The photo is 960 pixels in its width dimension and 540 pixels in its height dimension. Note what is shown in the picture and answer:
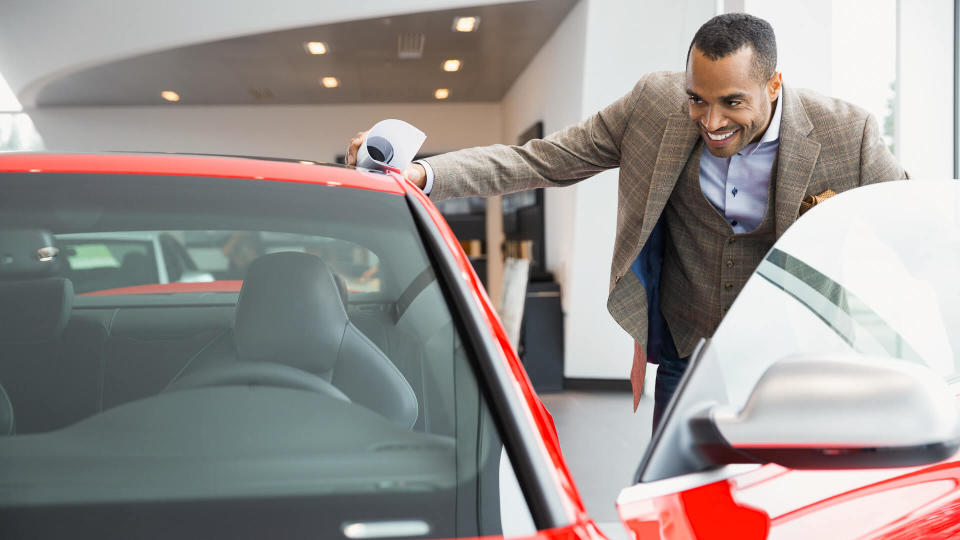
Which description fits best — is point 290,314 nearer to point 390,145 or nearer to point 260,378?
point 260,378

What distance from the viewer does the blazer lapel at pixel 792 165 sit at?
1.41m

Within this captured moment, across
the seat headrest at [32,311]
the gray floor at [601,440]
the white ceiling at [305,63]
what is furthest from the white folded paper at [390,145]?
the white ceiling at [305,63]

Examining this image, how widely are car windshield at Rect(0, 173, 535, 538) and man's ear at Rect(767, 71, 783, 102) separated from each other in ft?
2.76

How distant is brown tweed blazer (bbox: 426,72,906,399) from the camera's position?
4.66 feet

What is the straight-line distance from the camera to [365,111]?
983 centimetres

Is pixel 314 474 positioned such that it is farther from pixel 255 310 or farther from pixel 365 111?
pixel 365 111

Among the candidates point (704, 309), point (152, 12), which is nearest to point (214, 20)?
point (152, 12)

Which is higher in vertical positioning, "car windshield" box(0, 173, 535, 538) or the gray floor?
"car windshield" box(0, 173, 535, 538)

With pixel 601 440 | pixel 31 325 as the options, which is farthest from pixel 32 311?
pixel 601 440

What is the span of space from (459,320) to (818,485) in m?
0.41

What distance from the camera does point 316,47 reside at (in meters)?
6.48

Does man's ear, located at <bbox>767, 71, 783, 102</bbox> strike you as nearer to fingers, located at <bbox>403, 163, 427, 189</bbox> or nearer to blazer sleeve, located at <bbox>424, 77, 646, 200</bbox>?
blazer sleeve, located at <bbox>424, 77, 646, 200</bbox>

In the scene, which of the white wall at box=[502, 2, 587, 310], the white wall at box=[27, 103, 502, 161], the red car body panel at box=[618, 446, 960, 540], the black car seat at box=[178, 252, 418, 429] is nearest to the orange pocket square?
the red car body panel at box=[618, 446, 960, 540]

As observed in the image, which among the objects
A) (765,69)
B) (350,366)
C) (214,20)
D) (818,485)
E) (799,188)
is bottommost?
(818,485)
